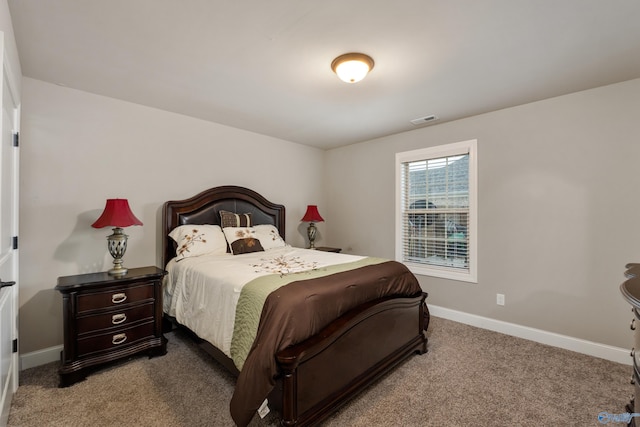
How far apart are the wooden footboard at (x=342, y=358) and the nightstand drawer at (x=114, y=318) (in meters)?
1.53

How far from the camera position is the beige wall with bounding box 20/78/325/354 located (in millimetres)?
2414

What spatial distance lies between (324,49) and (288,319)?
1.82 metres

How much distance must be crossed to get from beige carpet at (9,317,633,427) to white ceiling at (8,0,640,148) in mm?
2419

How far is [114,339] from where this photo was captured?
231 cm

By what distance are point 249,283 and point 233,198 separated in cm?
198

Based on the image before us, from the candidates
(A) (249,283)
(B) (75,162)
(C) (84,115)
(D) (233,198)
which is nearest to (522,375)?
(A) (249,283)

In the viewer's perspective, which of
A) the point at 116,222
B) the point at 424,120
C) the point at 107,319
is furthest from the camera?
the point at 424,120

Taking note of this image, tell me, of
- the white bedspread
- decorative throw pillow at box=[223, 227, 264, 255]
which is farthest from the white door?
decorative throw pillow at box=[223, 227, 264, 255]

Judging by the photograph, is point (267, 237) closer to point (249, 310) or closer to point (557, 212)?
point (249, 310)

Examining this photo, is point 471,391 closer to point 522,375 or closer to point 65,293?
point 522,375

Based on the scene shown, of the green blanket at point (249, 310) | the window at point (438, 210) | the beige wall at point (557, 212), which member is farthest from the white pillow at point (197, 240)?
the beige wall at point (557, 212)

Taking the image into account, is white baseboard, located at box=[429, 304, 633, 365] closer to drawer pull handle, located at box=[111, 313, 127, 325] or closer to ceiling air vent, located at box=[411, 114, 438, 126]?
ceiling air vent, located at box=[411, 114, 438, 126]

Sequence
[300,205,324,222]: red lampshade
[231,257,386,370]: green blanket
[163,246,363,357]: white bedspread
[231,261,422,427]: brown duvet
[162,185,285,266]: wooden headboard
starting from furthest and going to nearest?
1. [300,205,324,222]: red lampshade
2. [162,185,285,266]: wooden headboard
3. [163,246,363,357]: white bedspread
4. [231,257,386,370]: green blanket
5. [231,261,422,427]: brown duvet

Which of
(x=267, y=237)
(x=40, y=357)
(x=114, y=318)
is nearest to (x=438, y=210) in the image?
(x=267, y=237)
